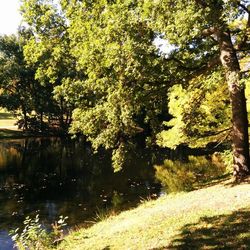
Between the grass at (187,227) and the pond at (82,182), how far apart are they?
467cm

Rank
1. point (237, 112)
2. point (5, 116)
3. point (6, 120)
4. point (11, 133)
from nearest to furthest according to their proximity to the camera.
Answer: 1. point (237, 112)
2. point (11, 133)
3. point (6, 120)
4. point (5, 116)

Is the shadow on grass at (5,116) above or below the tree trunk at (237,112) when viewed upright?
above

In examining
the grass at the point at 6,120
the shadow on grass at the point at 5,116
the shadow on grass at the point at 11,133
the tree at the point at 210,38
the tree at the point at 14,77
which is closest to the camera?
the tree at the point at 210,38

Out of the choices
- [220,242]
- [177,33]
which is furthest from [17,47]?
[220,242]

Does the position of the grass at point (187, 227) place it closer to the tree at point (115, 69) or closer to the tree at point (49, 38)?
the tree at point (115, 69)

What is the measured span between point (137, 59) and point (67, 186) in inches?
659

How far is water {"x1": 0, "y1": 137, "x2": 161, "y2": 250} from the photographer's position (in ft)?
68.7

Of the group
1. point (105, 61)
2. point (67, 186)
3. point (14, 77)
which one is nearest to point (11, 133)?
point (14, 77)

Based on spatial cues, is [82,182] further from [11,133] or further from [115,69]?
[11,133]

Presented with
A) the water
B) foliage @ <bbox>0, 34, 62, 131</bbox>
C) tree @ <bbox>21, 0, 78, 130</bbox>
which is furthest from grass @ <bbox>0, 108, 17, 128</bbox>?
tree @ <bbox>21, 0, 78, 130</bbox>

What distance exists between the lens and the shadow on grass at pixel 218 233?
8992 mm

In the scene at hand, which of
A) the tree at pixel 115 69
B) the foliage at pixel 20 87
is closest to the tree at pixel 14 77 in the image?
the foliage at pixel 20 87

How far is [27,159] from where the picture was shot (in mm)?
42969

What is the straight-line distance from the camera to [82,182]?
98.0 feet
